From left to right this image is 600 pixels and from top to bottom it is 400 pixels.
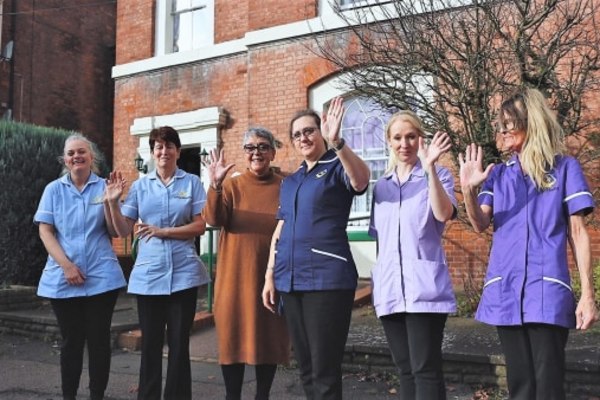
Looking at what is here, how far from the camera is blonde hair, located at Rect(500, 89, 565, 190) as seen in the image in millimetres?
2727

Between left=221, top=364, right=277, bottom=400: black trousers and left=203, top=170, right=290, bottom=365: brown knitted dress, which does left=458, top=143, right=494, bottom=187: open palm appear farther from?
left=221, top=364, right=277, bottom=400: black trousers

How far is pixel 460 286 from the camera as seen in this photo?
25.4 feet

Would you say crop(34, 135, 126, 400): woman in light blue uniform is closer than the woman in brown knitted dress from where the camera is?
No

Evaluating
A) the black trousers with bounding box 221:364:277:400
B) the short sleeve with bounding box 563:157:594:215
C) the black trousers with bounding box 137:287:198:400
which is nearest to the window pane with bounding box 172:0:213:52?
the black trousers with bounding box 137:287:198:400

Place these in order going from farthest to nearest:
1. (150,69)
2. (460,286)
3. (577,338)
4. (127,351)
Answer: (150,69) < (460,286) < (127,351) < (577,338)

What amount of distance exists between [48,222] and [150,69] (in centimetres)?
809

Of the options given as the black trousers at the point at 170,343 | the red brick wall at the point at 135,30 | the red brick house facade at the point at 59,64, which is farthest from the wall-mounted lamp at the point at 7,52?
the black trousers at the point at 170,343

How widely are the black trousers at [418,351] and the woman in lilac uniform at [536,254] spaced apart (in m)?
0.28

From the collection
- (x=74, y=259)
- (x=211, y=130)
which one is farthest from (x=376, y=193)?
(x=211, y=130)

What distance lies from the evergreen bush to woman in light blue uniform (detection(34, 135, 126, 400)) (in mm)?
5143

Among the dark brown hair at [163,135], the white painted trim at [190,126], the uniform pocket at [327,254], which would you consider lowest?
the uniform pocket at [327,254]

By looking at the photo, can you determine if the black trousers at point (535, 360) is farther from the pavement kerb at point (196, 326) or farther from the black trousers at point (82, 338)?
the pavement kerb at point (196, 326)

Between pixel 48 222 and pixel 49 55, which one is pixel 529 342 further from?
pixel 49 55

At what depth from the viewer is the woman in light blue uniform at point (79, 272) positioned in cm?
388
